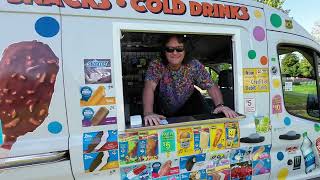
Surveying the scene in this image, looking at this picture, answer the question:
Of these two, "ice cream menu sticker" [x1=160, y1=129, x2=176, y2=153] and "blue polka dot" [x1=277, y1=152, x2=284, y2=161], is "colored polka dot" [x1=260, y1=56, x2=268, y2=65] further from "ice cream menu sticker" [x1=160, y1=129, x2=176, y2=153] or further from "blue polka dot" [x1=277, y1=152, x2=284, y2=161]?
"ice cream menu sticker" [x1=160, y1=129, x2=176, y2=153]

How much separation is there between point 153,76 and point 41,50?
1.15 metres

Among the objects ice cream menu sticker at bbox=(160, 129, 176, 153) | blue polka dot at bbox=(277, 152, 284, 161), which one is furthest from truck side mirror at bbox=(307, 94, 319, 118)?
ice cream menu sticker at bbox=(160, 129, 176, 153)

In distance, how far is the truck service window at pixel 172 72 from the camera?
321 cm

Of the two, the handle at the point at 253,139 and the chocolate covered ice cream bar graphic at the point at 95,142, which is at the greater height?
the chocolate covered ice cream bar graphic at the point at 95,142

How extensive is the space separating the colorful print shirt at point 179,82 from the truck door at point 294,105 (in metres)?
0.64

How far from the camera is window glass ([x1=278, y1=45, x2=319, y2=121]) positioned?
10.9 feet

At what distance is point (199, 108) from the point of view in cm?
350

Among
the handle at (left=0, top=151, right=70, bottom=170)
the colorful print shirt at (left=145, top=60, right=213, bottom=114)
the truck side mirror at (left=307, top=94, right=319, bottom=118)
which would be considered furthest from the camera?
the truck side mirror at (left=307, top=94, right=319, bottom=118)

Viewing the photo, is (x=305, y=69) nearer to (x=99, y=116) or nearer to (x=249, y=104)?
(x=249, y=104)

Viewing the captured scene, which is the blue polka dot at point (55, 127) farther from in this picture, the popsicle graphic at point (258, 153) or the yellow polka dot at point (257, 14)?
the yellow polka dot at point (257, 14)

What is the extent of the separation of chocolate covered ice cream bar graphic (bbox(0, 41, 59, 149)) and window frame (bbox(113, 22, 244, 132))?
428 millimetres

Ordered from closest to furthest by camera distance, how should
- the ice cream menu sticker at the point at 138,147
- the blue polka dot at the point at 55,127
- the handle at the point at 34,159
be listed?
the handle at the point at 34,159 → the blue polka dot at the point at 55,127 → the ice cream menu sticker at the point at 138,147

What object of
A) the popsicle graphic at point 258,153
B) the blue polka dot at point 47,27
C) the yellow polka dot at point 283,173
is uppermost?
the blue polka dot at point 47,27

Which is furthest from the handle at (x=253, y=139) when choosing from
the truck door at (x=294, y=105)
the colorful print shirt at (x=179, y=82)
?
the colorful print shirt at (x=179, y=82)
